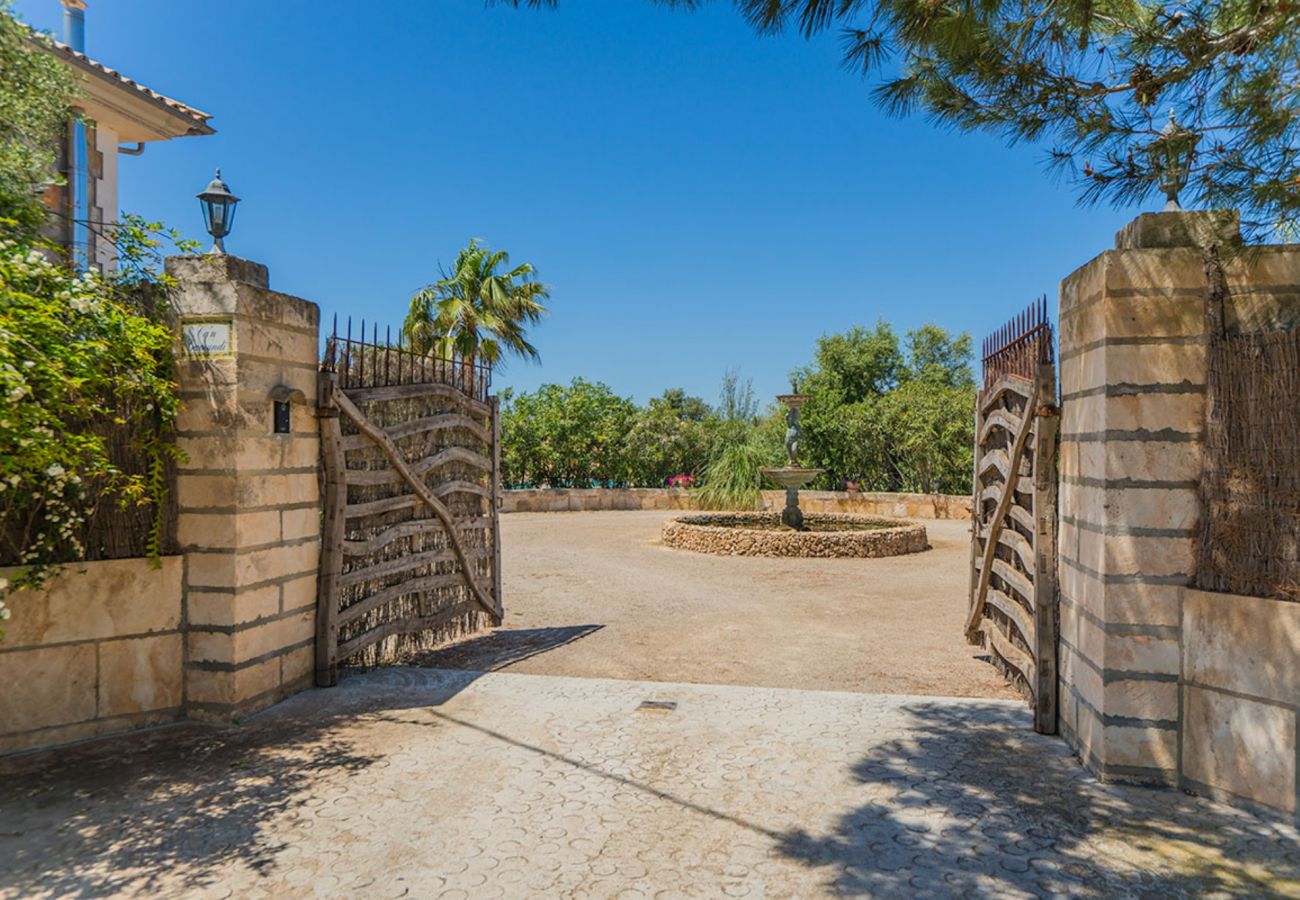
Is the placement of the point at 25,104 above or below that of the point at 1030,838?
above

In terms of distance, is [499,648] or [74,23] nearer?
[499,648]

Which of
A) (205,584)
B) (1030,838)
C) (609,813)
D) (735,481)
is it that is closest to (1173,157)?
(1030,838)

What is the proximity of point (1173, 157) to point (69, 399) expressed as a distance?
550 centimetres

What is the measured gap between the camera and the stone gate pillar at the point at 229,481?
13.6ft

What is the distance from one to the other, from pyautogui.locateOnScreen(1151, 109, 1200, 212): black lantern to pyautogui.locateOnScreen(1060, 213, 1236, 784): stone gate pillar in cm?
15

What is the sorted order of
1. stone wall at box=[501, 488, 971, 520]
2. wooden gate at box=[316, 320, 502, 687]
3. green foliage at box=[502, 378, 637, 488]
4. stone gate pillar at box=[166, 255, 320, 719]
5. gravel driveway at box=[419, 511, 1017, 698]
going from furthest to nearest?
green foliage at box=[502, 378, 637, 488]
stone wall at box=[501, 488, 971, 520]
gravel driveway at box=[419, 511, 1017, 698]
wooden gate at box=[316, 320, 502, 687]
stone gate pillar at box=[166, 255, 320, 719]

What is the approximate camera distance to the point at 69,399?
147 inches

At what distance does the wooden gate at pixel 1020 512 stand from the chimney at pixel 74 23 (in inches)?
513

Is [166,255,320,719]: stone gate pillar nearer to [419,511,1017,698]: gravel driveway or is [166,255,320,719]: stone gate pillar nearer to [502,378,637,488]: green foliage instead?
[419,511,1017,698]: gravel driveway

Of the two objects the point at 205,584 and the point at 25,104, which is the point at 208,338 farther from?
the point at 25,104

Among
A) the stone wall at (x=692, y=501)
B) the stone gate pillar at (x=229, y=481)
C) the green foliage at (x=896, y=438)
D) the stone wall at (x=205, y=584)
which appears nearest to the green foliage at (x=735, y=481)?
the stone wall at (x=692, y=501)

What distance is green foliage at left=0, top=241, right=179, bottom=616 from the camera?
3.34 metres

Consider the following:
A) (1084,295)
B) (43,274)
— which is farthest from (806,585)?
(43,274)

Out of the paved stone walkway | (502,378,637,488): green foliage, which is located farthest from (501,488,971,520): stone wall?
the paved stone walkway
